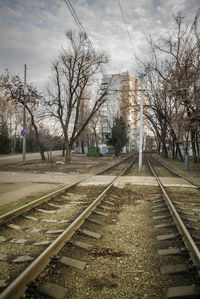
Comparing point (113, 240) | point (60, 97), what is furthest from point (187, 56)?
point (113, 240)

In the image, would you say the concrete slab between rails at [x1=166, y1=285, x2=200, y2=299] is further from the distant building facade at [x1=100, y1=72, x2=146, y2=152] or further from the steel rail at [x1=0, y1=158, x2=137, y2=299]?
the distant building facade at [x1=100, y1=72, x2=146, y2=152]

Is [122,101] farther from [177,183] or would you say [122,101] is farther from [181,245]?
[181,245]

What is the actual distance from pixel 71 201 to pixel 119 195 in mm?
1967

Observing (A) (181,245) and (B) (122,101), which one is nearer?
(A) (181,245)

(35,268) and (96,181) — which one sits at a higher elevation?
(35,268)

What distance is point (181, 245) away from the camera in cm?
363

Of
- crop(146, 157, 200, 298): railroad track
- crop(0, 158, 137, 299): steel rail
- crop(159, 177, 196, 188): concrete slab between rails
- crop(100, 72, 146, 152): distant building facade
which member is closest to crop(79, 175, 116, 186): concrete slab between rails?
crop(159, 177, 196, 188): concrete slab between rails

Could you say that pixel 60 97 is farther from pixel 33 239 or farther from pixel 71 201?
pixel 33 239

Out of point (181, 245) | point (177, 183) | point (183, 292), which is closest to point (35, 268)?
point (183, 292)

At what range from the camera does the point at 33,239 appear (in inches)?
152

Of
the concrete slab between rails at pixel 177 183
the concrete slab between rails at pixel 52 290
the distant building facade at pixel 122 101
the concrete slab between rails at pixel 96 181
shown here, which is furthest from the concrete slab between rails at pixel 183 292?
the distant building facade at pixel 122 101

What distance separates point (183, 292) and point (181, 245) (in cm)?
131

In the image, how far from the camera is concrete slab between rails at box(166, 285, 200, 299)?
2356 mm

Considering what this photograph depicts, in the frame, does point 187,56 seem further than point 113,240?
Yes
